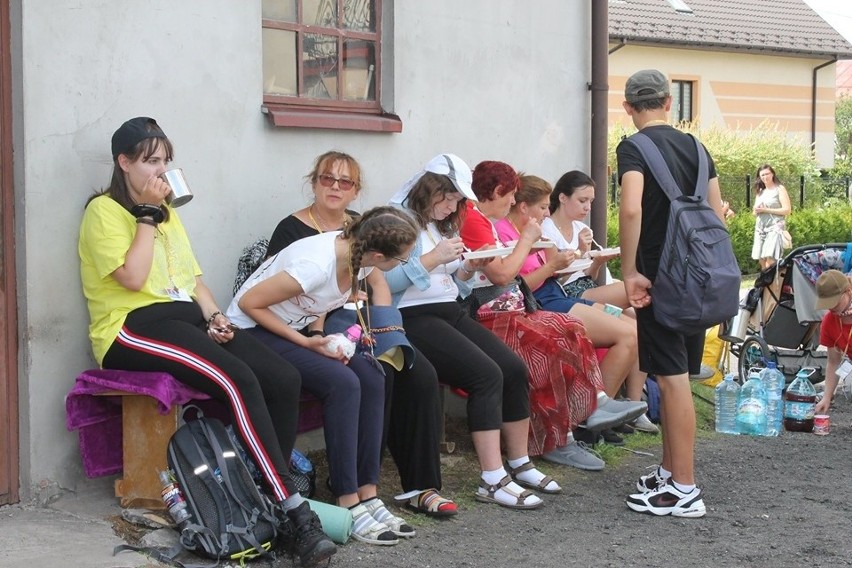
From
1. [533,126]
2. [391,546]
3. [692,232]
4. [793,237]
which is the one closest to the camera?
[391,546]

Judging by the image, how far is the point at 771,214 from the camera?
1689cm

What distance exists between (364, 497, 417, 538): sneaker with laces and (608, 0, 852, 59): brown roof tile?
2391 centimetres

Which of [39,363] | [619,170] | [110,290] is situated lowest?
[39,363]

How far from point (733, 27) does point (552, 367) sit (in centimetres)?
2668

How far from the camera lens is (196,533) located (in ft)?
14.5

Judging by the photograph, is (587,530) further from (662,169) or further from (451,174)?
(451,174)

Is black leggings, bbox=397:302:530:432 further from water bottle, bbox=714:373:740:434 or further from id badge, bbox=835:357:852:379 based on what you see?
id badge, bbox=835:357:852:379

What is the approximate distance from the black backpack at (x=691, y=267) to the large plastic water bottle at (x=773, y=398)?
92.0 inches

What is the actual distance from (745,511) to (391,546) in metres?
1.77

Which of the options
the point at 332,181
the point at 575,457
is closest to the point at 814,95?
the point at 575,457

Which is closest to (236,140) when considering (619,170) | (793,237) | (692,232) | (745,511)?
(619,170)

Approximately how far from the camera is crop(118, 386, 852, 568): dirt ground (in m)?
4.78

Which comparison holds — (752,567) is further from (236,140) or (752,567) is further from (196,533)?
(236,140)

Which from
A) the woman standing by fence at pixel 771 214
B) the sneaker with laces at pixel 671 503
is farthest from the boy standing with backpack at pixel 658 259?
the woman standing by fence at pixel 771 214
